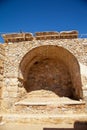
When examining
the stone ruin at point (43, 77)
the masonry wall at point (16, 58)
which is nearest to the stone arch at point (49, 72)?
the stone ruin at point (43, 77)

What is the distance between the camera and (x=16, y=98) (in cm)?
804

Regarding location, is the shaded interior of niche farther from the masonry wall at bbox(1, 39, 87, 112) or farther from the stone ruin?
the masonry wall at bbox(1, 39, 87, 112)

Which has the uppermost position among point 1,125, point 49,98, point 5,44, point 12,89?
point 5,44

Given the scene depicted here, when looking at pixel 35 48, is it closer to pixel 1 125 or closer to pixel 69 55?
pixel 69 55

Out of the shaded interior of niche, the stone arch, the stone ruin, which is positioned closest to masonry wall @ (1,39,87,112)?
the stone ruin

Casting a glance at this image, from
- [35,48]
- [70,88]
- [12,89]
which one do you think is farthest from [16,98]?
[70,88]

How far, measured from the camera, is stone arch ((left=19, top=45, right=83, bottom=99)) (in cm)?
912

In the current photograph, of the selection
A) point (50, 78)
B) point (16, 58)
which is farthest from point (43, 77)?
point (16, 58)

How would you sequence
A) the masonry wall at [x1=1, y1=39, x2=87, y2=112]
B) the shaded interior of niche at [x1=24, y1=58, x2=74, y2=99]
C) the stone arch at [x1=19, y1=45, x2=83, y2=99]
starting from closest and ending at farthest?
the masonry wall at [x1=1, y1=39, x2=87, y2=112]
the stone arch at [x1=19, y1=45, x2=83, y2=99]
the shaded interior of niche at [x1=24, y1=58, x2=74, y2=99]

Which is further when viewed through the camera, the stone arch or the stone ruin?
the stone arch

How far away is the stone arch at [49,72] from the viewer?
359 inches

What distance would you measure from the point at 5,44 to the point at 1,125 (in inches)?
176

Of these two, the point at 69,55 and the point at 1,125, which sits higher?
the point at 69,55

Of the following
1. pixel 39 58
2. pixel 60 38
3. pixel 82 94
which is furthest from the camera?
pixel 39 58
